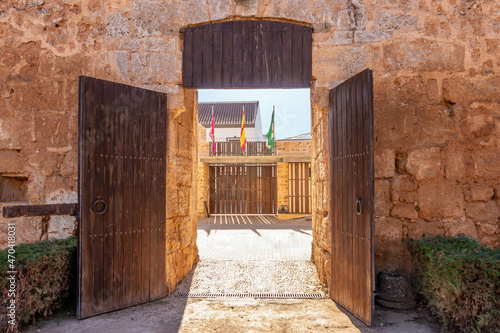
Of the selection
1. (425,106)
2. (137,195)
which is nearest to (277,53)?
(425,106)

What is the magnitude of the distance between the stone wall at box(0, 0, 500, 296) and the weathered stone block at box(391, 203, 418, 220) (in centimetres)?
1

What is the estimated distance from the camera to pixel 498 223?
3582 millimetres

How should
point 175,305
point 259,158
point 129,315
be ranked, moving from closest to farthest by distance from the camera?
point 129,315
point 175,305
point 259,158

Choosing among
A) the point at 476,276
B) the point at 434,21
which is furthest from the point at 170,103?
the point at 476,276

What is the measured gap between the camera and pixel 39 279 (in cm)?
285

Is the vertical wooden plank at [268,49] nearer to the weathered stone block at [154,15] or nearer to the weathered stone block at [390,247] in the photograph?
the weathered stone block at [154,15]

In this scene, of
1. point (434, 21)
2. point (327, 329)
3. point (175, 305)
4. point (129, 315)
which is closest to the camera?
point (327, 329)

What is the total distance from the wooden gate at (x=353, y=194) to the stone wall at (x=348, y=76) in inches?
10.6

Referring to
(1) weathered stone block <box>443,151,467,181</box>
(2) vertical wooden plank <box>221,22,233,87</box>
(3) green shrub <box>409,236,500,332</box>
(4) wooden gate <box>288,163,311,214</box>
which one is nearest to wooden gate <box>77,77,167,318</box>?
(2) vertical wooden plank <box>221,22,233,87</box>

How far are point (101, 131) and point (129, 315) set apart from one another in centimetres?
184

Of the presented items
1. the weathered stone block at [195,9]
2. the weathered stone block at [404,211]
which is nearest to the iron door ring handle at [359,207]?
the weathered stone block at [404,211]

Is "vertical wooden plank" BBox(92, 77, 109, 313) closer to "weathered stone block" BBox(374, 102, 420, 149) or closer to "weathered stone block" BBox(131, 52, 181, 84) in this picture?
"weathered stone block" BBox(131, 52, 181, 84)

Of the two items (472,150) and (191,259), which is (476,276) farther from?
(191,259)

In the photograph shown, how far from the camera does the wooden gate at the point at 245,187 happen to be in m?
14.2
